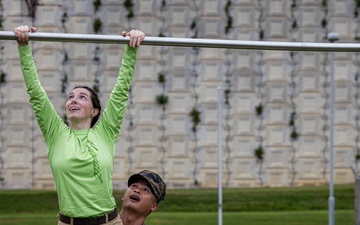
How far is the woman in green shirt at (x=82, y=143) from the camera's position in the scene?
5270mm

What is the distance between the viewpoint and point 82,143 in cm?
535

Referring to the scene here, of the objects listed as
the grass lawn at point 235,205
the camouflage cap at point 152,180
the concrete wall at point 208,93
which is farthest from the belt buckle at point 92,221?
the concrete wall at point 208,93

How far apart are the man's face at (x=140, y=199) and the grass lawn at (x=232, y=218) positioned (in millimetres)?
10752

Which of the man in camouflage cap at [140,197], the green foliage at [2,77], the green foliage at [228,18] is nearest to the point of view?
the man in camouflage cap at [140,197]

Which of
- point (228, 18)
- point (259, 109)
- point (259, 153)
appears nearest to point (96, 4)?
point (228, 18)

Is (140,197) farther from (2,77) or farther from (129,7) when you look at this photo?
(129,7)

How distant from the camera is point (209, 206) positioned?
19422 mm

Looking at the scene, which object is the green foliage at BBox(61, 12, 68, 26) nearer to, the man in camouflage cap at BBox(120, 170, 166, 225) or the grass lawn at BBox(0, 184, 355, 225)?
the grass lawn at BBox(0, 184, 355, 225)

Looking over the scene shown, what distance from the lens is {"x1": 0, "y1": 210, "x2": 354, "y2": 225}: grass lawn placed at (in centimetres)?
1720

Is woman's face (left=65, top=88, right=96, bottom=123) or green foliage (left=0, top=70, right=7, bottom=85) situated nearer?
woman's face (left=65, top=88, right=96, bottom=123)

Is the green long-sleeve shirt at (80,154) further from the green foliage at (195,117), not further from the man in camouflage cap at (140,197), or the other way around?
the green foliage at (195,117)

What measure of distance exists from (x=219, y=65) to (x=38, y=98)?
50.3 ft

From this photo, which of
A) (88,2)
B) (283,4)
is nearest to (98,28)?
(88,2)

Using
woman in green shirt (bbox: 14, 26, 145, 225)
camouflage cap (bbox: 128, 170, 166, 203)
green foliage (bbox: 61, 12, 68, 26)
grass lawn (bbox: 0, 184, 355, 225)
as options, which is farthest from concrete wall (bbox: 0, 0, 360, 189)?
woman in green shirt (bbox: 14, 26, 145, 225)
